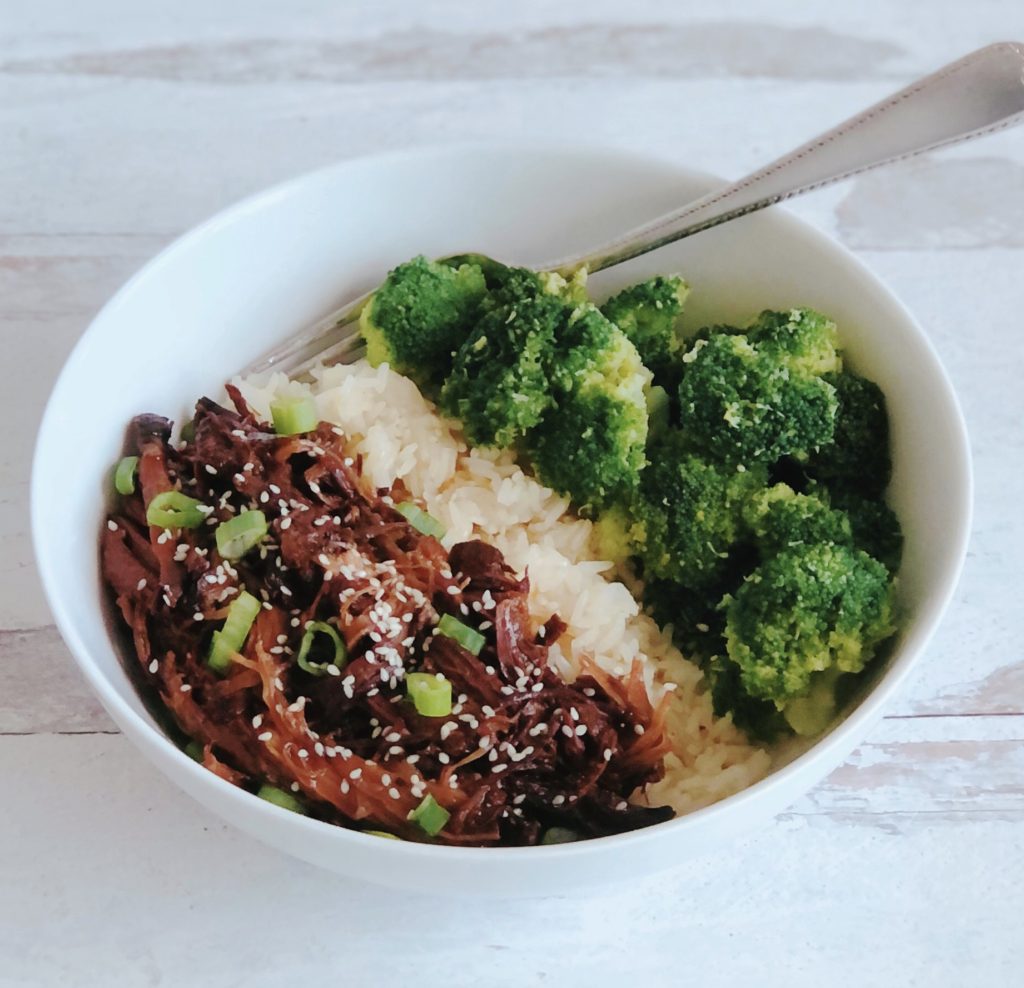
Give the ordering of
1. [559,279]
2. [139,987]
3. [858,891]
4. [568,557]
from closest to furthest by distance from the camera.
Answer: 1. [139,987]
2. [858,891]
3. [568,557]
4. [559,279]

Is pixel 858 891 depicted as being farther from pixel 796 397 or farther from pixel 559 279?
pixel 559 279

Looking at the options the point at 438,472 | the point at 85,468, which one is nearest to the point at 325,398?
the point at 438,472

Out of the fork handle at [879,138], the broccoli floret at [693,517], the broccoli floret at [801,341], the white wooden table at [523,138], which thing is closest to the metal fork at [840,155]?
the fork handle at [879,138]

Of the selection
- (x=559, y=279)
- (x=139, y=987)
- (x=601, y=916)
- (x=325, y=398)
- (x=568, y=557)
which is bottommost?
(x=139, y=987)

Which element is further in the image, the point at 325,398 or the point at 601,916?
the point at 325,398

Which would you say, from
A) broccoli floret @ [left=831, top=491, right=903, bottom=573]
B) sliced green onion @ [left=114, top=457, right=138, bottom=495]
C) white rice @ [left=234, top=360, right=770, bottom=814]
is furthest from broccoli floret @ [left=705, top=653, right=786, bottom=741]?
sliced green onion @ [left=114, top=457, right=138, bottom=495]

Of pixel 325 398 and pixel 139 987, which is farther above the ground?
pixel 325 398

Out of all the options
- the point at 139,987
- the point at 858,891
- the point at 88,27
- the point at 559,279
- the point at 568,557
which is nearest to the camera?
the point at 139,987

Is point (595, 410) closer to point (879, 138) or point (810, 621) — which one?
point (810, 621)
